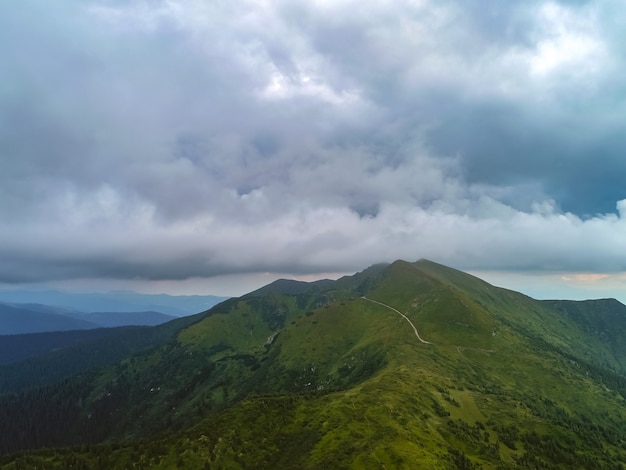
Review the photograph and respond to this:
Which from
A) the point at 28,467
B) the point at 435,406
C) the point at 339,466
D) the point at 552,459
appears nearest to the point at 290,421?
the point at 339,466

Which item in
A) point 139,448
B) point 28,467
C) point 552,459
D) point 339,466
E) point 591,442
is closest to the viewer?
point 339,466

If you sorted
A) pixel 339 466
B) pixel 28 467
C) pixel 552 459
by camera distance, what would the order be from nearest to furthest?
pixel 339 466 < pixel 28 467 < pixel 552 459

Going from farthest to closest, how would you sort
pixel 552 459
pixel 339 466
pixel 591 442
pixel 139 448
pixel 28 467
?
pixel 591 442, pixel 552 459, pixel 139 448, pixel 28 467, pixel 339 466

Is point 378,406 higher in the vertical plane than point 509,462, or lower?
higher

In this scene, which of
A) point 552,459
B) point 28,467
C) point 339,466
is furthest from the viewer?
point 552,459

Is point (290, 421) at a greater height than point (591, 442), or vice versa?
point (290, 421)

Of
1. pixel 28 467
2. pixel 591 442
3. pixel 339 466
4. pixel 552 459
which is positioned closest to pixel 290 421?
pixel 339 466

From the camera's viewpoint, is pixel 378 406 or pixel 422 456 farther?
pixel 378 406

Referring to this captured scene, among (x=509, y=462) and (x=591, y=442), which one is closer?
(x=509, y=462)

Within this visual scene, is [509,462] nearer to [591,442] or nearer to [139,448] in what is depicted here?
[591,442]

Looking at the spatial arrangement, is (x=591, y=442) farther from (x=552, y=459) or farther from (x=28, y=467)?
(x=28, y=467)
